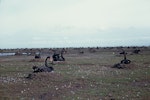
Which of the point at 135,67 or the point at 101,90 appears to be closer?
the point at 101,90

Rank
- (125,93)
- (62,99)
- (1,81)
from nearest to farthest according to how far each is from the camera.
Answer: (62,99) < (125,93) < (1,81)

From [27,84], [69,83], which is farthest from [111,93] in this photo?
[27,84]

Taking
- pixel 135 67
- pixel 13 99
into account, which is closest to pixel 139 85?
pixel 13 99

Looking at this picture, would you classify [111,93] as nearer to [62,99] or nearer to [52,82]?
[62,99]

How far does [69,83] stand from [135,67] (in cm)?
1484

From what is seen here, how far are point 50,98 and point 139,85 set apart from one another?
28.6ft

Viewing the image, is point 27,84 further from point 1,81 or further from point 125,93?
point 125,93

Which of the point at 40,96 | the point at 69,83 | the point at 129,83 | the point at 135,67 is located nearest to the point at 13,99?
the point at 40,96

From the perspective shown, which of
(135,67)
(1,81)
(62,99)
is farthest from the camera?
(135,67)

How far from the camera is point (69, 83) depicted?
90.7 ft

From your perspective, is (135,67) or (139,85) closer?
(139,85)

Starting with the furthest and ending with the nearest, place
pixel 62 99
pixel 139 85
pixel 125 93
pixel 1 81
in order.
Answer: pixel 1 81 < pixel 139 85 < pixel 125 93 < pixel 62 99

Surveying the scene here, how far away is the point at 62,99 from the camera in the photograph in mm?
21266

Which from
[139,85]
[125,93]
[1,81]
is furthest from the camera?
[1,81]
